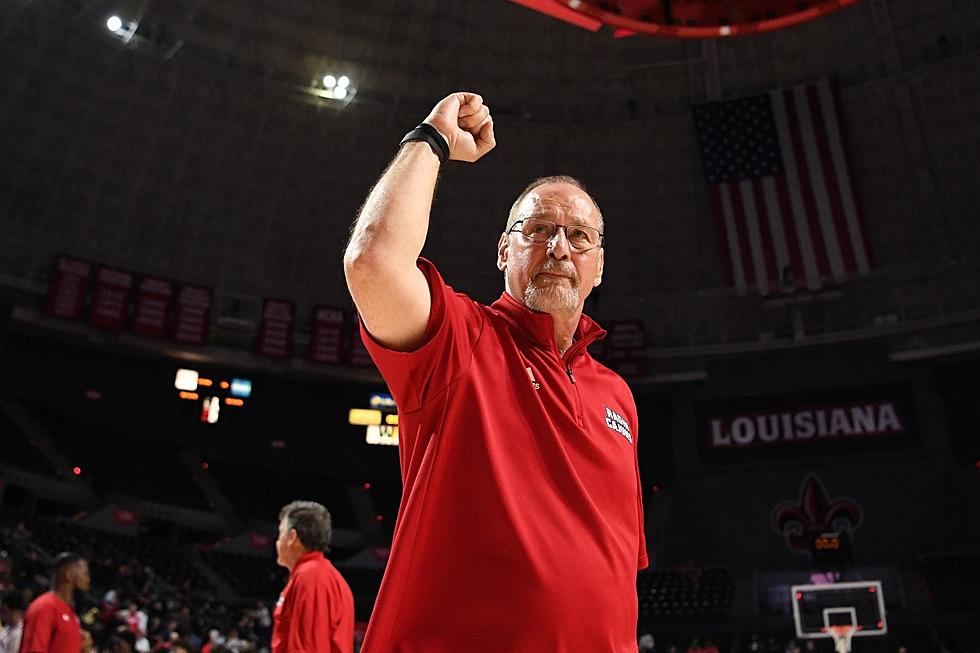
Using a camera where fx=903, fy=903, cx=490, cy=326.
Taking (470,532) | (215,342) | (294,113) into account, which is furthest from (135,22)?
(470,532)

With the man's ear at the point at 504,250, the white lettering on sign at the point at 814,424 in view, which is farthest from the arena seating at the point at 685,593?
the man's ear at the point at 504,250

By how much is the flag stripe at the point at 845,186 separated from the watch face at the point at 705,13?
16029 millimetres

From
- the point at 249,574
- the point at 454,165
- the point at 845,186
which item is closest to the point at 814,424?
the point at 845,186

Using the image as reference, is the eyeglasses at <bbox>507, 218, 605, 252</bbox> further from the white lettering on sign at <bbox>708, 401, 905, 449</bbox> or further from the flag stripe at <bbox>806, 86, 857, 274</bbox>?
the white lettering on sign at <bbox>708, 401, 905, 449</bbox>

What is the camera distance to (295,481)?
25.6 meters

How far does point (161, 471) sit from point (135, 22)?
37.7 feet

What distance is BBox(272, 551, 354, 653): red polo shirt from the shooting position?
16.2 feet

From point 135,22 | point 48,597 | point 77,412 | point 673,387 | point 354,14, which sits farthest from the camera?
point 673,387

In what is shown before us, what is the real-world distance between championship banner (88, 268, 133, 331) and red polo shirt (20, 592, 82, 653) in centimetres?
1690

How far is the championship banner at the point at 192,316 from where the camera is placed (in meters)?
22.6

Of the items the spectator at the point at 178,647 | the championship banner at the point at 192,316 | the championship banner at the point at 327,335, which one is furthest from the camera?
the championship banner at the point at 327,335

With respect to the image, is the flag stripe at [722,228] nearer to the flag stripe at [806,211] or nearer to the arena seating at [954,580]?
the flag stripe at [806,211]

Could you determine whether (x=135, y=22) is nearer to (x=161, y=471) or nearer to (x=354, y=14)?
(x=354, y=14)

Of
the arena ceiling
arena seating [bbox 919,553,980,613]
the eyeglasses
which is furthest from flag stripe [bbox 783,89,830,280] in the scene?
the eyeglasses
